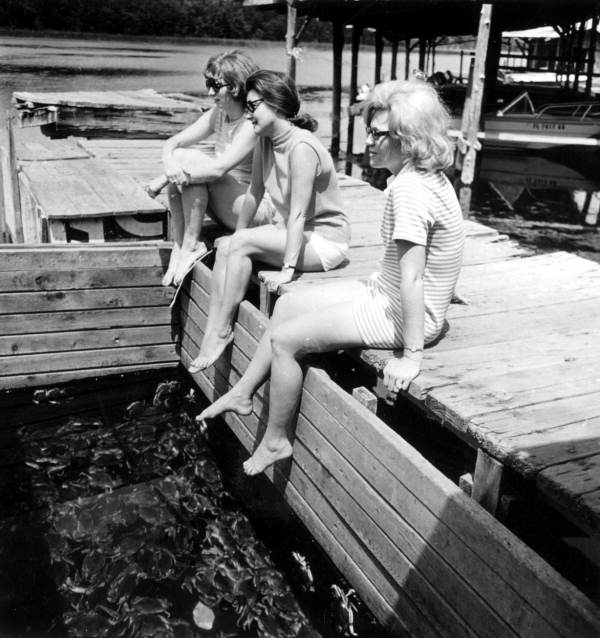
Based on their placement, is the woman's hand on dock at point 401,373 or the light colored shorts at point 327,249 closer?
the woman's hand on dock at point 401,373

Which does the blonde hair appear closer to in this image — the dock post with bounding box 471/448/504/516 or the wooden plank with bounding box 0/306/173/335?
the dock post with bounding box 471/448/504/516

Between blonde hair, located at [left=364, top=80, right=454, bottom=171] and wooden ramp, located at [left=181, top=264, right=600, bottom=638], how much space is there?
102 centimetres

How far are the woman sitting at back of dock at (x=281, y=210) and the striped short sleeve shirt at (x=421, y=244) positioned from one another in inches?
32.4

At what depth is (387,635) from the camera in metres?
3.08

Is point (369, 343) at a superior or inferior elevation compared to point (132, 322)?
superior

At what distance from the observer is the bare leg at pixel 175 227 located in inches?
184

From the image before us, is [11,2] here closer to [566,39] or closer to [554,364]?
[566,39]

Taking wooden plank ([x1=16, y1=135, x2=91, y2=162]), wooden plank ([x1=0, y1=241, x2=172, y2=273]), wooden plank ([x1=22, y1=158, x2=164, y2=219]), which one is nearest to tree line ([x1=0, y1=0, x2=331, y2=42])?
wooden plank ([x1=16, y1=135, x2=91, y2=162])

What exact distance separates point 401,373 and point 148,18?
61.8 m

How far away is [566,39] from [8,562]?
21.9 m

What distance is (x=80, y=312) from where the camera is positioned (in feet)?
16.5

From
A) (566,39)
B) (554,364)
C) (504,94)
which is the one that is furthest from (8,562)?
(566,39)

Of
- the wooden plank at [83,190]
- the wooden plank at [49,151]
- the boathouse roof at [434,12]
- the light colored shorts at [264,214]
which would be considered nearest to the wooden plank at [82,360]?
the wooden plank at [83,190]

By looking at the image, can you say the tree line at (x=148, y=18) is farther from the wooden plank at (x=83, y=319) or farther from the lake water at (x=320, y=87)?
the wooden plank at (x=83, y=319)
